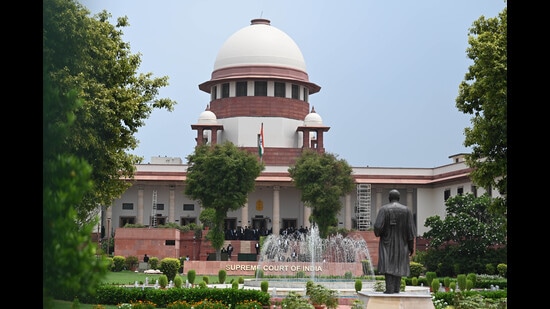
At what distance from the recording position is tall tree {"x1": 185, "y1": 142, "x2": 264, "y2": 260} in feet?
157

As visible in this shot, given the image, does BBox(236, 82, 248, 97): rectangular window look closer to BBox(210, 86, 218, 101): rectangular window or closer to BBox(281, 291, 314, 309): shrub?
BBox(210, 86, 218, 101): rectangular window

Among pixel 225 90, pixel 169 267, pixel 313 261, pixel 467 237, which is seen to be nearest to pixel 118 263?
pixel 169 267

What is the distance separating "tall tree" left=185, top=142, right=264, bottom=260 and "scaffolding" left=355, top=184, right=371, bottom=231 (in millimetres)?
11360

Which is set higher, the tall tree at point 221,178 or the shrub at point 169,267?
the tall tree at point 221,178

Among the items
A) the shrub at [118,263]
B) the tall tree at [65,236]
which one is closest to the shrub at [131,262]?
the shrub at [118,263]

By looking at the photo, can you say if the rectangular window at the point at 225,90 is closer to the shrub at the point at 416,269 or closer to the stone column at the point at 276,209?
the stone column at the point at 276,209

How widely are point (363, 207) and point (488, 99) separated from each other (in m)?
36.2

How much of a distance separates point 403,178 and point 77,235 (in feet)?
178

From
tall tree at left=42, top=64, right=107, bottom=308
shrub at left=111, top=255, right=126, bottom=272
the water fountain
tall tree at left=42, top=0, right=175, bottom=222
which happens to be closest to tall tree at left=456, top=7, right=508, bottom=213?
the water fountain

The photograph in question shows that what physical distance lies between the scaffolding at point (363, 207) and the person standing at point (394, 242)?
139ft

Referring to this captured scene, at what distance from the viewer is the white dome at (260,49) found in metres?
61.6
